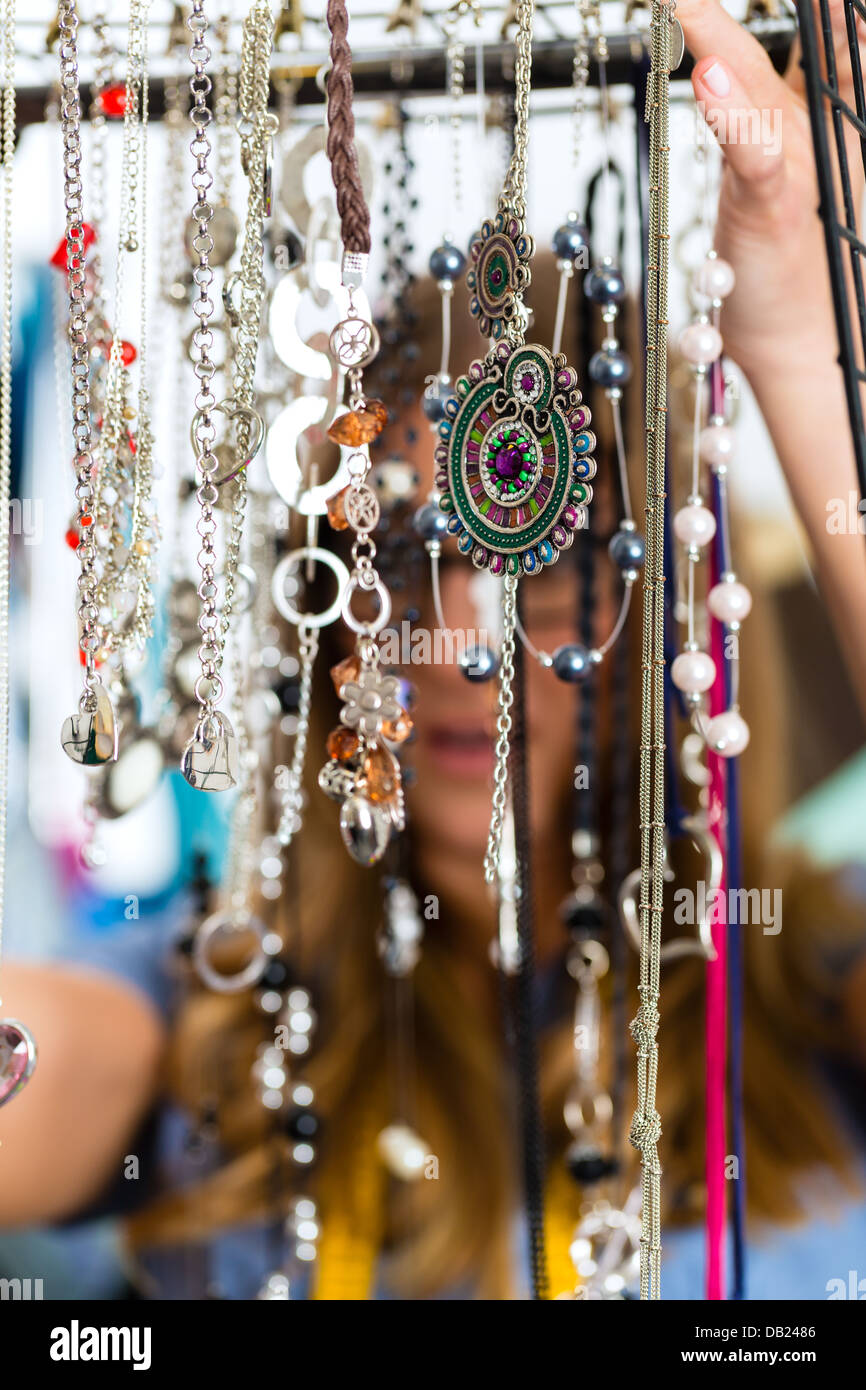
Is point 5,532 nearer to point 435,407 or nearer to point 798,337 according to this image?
point 435,407

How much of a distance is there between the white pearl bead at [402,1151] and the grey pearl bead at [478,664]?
1.01 m

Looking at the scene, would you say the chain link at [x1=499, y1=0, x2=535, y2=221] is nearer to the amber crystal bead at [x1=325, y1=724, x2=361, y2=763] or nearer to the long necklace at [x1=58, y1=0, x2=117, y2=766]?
the long necklace at [x1=58, y1=0, x2=117, y2=766]

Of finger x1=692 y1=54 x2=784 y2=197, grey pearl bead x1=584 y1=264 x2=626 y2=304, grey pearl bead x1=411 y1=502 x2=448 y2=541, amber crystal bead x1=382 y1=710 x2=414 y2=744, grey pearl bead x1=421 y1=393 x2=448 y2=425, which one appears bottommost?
amber crystal bead x1=382 y1=710 x2=414 y2=744

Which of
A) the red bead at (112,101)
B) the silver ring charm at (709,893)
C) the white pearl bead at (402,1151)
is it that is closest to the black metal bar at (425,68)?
the red bead at (112,101)

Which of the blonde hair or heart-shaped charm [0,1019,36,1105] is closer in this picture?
heart-shaped charm [0,1019,36,1105]

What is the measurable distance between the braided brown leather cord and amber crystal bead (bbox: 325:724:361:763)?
381 mm

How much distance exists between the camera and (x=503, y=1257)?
1892 millimetres

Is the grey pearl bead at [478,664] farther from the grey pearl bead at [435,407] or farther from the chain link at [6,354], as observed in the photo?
the chain link at [6,354]

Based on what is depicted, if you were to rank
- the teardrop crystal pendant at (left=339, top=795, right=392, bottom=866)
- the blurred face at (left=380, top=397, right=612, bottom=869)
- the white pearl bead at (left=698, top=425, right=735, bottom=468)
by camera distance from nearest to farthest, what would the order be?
the teardrop crystal pendant at (left=339, top=795, right=392, bottom=866) < the white pearl bead at (left=698, top=425, right=735, bottom=468) < the blurred face at (left=380, top=397, right=612, bottom=869)

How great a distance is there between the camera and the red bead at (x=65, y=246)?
40.7 inches

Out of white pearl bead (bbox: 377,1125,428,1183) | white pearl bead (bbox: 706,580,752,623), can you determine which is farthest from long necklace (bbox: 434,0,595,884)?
white pearl bead (bbox: 377,1125,428,1183)

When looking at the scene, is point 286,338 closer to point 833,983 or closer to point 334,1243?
point 833,983

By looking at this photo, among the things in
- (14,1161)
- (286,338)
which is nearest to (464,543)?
(286,338)

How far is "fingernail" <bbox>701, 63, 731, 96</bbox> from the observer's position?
1.02 meters
